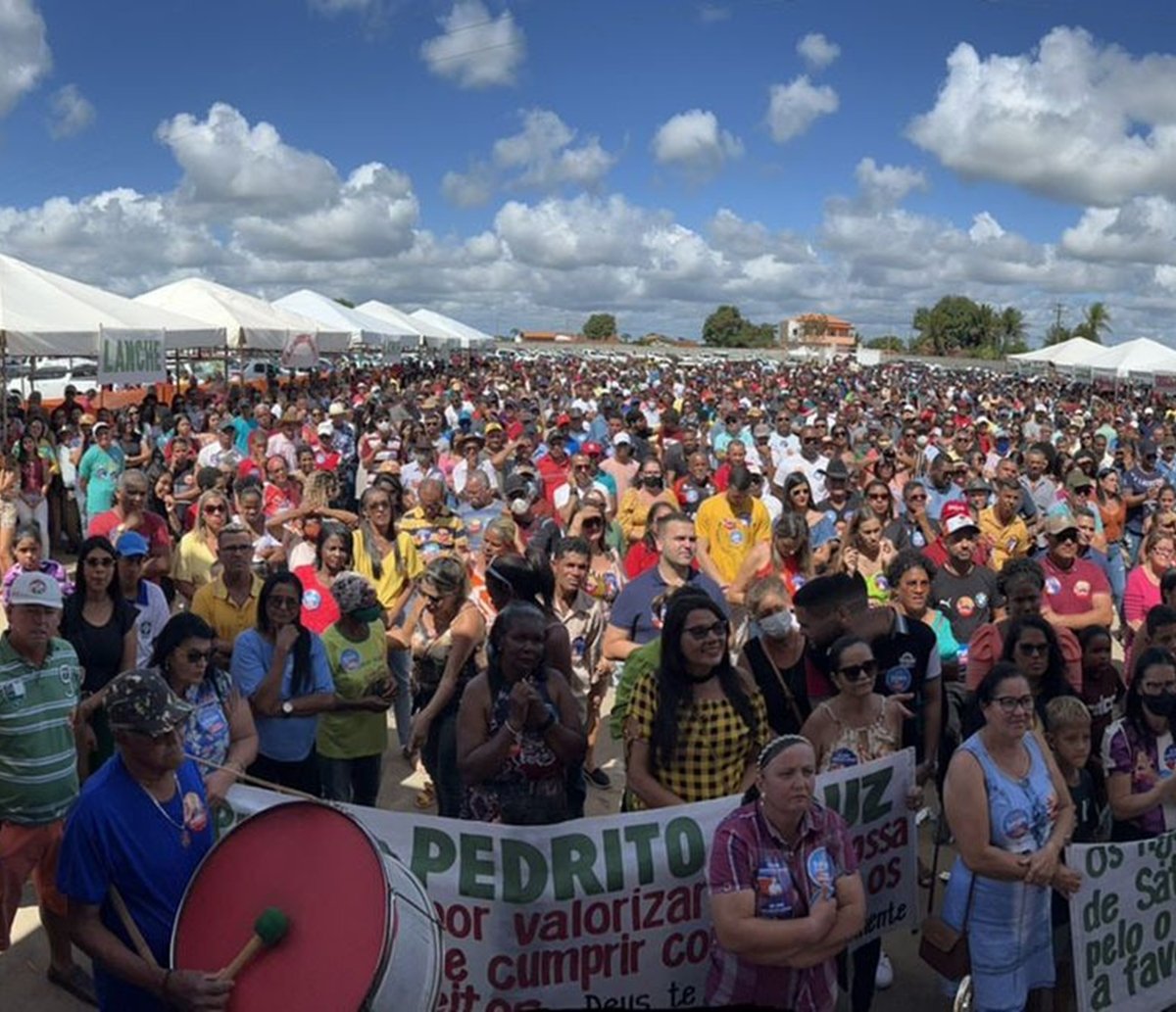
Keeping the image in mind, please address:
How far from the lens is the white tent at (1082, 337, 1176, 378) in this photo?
92.6 feet

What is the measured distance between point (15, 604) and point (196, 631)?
633 millimetres

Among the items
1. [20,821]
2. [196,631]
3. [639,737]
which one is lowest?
[20,821]

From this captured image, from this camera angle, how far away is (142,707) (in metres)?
2.69

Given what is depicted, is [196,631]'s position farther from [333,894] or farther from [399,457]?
[399,457]

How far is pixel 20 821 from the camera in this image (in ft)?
12.6

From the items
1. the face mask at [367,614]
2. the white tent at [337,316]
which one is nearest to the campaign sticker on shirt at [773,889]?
the face mask at [367,614]

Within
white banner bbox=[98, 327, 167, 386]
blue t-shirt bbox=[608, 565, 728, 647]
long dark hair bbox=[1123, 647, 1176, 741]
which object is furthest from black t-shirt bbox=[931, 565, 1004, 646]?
white banner bbox=[98, 327, 167, 386]

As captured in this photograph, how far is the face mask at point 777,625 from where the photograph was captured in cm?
423

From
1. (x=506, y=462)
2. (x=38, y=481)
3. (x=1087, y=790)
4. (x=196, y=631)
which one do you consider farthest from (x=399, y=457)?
(x=1087, y=790)

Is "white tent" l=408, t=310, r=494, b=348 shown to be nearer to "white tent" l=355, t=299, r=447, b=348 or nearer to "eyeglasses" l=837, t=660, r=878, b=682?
"white tent" l=355, t=299, r=447, b=348

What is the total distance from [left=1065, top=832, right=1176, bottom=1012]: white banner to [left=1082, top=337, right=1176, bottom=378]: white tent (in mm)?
27224

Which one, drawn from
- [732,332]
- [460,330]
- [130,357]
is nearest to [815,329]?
[732,332]

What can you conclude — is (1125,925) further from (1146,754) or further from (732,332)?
(732,332)

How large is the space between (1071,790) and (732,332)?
473ft
